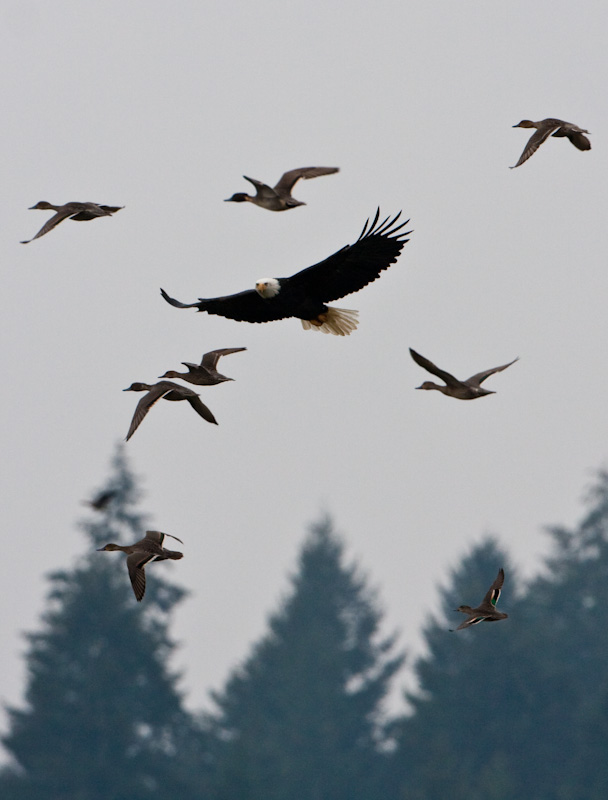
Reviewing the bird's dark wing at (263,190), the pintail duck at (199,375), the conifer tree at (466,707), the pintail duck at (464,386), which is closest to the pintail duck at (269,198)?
the bird's dark wing at (263,190)

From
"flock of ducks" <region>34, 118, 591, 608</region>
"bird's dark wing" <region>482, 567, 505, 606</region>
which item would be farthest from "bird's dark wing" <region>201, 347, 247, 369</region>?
"bird's dark wing" <region>482, 567, 505, 606</region>

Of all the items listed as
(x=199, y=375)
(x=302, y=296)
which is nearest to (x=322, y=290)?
(x=302, y=296)

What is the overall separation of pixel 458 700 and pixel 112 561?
51.8 feet

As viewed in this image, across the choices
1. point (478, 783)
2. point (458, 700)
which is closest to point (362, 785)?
point (458, 700)

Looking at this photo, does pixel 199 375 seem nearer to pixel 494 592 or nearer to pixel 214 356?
pixel 214 356

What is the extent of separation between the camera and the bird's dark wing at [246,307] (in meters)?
13.3

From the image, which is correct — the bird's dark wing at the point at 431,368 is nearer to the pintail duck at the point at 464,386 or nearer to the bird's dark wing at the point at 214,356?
the pintail duck at the point at 464,386

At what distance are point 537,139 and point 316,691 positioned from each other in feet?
202

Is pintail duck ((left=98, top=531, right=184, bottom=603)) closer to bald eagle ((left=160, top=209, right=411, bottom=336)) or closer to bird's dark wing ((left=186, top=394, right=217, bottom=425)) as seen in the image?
bird's dark wing ((left=186, top=394, right=217, bottom=425))

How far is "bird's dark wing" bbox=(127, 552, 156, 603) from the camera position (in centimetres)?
938

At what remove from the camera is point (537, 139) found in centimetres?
1175

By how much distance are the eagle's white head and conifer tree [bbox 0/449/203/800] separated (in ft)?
159

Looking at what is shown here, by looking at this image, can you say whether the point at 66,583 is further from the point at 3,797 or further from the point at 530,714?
the point at 530,714

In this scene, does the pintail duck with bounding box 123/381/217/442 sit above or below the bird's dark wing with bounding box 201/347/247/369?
below
